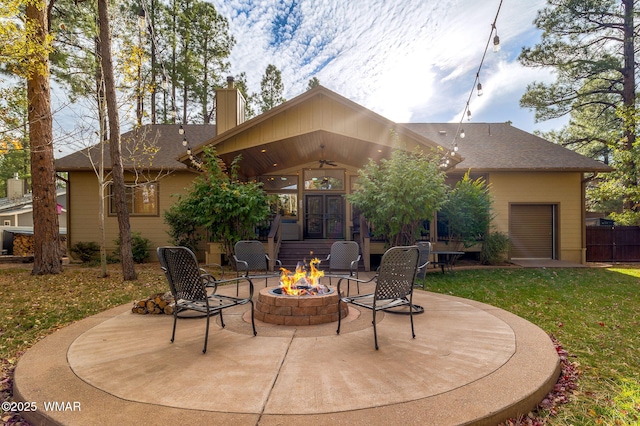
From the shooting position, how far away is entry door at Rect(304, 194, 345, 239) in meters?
12.6

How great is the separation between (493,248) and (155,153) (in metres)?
12.8

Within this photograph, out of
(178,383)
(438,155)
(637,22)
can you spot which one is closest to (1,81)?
(178,383)

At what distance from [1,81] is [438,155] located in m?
11.4

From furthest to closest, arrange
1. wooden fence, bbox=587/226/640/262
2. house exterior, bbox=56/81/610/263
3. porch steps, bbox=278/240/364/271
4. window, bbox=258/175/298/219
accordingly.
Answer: window, bbox=258/175/298/219 < wooden fence, bbox=587/226/640/262 < house exterior, bbox=56/81/610/263 < porch steps, bbox=278/240/364/271

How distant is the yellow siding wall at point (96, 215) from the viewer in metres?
12.0

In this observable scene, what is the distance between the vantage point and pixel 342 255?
6.17 m

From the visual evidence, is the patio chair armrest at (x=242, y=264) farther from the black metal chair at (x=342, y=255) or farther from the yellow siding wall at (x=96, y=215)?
the yellow siding wall at (x=96, y=215)

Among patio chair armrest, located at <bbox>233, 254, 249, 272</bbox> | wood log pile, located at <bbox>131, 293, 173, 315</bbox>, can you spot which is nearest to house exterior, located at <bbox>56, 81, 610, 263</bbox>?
patio chair armrest, located at <bbox>233, 254, 249, 272</bbox>

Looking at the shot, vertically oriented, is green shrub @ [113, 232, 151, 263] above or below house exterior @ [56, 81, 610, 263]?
below

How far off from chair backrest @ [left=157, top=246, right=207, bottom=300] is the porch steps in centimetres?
612

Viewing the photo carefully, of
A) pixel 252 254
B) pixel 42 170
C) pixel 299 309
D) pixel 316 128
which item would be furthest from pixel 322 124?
pixel 42 170

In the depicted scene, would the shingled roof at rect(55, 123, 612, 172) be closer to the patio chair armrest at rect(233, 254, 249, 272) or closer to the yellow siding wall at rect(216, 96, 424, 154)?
the yellow siding wall at rect(216, 96, 424, 154)

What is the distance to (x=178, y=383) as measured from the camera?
2445 mm

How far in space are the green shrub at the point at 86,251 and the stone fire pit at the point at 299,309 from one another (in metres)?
10.7
